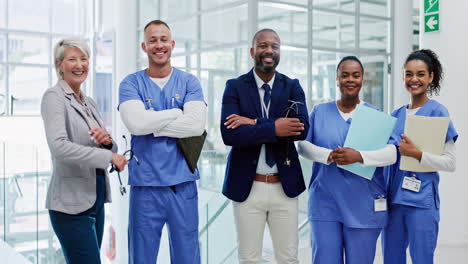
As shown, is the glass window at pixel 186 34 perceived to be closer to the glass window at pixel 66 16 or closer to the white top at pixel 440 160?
the white top at pixel 440 160

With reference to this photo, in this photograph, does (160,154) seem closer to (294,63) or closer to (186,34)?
(294,63)

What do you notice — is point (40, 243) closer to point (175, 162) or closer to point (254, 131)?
point (175, 162)

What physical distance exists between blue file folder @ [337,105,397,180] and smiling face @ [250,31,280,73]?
0.53 m

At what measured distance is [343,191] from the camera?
2730mm

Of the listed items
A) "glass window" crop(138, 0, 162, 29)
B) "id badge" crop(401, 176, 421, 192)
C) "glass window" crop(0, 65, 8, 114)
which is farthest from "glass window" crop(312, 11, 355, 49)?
"glass window" crop(0, 65, 8, 114)

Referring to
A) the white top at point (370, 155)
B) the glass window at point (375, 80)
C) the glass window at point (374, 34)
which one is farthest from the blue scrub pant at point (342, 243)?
the glass window at point (374, 34)

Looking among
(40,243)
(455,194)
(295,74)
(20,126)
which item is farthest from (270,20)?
(20,126)

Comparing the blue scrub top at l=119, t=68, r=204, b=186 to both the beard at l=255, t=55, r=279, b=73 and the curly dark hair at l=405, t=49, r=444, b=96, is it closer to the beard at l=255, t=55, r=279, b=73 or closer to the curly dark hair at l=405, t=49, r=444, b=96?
the beard at l=255, t=55, r=279, b=73

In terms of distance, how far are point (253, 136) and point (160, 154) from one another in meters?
0.50

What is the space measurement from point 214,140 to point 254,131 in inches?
192

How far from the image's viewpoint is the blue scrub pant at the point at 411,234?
2.67 meters

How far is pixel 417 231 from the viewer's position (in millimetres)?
2670

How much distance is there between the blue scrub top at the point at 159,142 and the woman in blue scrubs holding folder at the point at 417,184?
1.14 metres

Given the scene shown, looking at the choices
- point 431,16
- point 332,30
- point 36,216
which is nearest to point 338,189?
point 36,216
